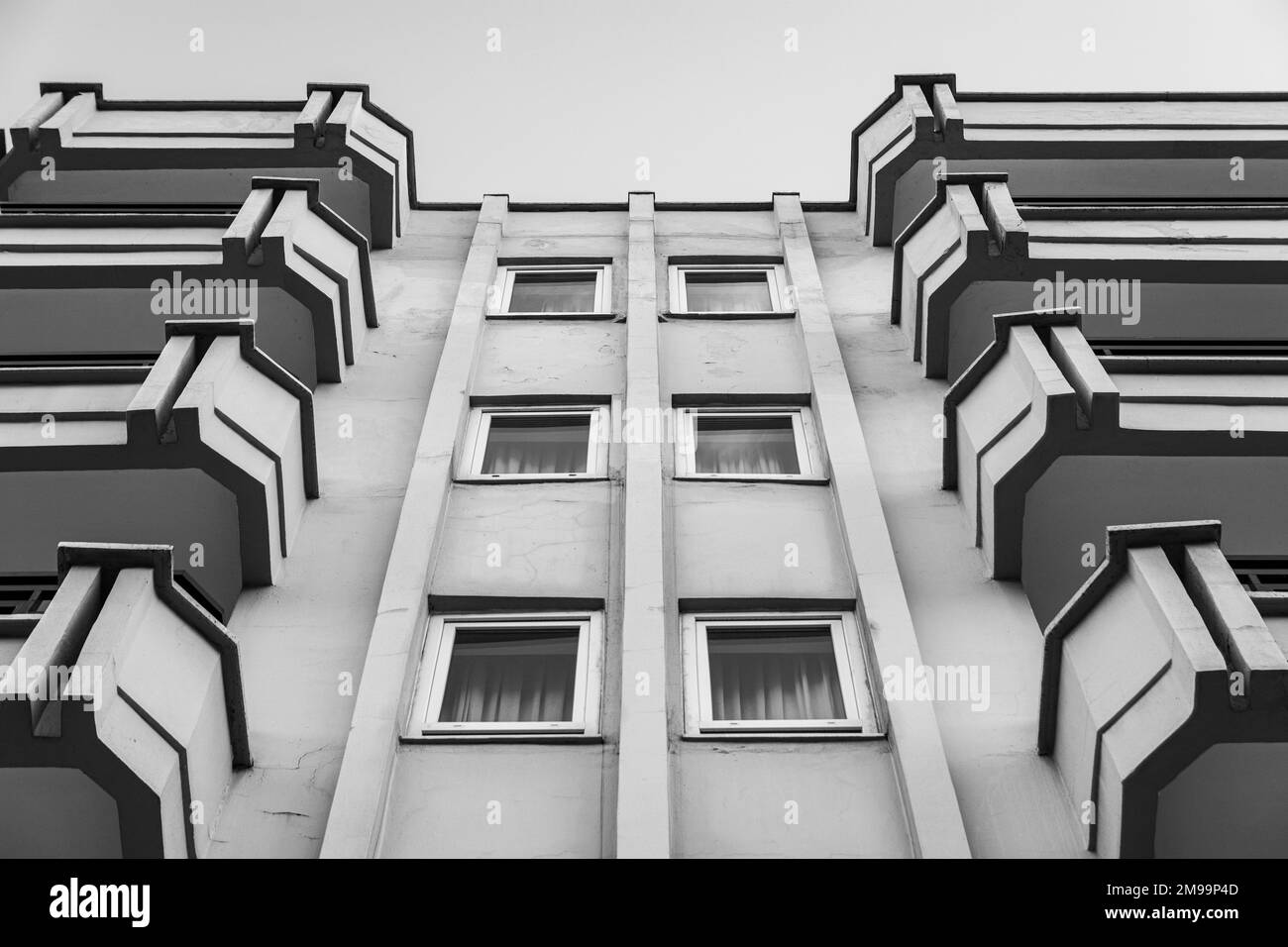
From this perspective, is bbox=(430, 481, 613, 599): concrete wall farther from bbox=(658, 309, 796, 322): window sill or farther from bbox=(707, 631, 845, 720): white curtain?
bbox=(658, 309, 796, 322): window sill

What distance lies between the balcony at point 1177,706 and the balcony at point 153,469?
6.66 metres

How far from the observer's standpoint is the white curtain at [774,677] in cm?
1168

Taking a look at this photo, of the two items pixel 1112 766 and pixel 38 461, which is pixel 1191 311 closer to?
pixel 1112 766

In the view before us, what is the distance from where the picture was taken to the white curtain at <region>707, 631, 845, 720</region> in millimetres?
11680

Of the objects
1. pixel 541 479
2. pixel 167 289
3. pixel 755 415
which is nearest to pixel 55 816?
pixel 541 479

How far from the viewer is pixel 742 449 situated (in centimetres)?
1563

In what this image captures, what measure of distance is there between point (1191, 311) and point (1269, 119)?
7.19m

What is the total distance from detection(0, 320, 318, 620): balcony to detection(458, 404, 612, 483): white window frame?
221cm

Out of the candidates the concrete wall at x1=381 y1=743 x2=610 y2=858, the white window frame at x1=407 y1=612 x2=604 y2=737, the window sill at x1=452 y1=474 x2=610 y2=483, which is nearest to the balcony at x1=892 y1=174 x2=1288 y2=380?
the window sill at x1=452 y1=474 x2=610 y2=483

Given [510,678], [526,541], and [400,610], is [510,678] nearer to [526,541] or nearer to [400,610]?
[400,610]

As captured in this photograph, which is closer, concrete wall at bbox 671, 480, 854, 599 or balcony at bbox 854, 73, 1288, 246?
concrete wall at bbox 671, 480, 854, 599

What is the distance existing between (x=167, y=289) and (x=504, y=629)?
6189mm
